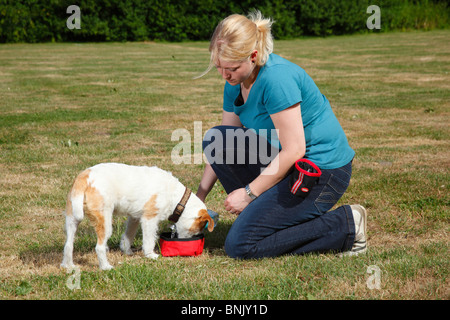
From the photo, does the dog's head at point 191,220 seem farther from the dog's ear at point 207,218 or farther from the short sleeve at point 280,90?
the short sleeve at point 280,90

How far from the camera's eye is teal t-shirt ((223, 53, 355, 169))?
3.32m

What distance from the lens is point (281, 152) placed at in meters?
3.43

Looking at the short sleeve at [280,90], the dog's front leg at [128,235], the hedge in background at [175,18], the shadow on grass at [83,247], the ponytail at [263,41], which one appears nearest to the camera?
the short sleeve at [280,90]

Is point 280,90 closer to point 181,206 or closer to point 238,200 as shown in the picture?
point 238,200

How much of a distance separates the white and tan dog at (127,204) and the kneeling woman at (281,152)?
0.37 metres

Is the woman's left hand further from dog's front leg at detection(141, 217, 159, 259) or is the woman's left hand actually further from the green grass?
dog's front leg at detection(141, 217, 159, 259)

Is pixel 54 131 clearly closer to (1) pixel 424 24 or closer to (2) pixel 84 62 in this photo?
(2) pixel 84 62

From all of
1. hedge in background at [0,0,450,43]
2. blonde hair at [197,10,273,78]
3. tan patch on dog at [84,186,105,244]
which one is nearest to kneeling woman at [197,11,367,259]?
blonde hair at [197,10,273,78]

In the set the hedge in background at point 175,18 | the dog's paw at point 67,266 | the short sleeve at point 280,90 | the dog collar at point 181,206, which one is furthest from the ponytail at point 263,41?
the hedge in background at point 175,18

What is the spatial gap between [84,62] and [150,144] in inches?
488

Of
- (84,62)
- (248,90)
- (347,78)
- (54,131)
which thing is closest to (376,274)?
(248,90)

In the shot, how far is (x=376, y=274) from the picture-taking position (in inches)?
125

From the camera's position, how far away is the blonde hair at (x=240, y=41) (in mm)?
3299

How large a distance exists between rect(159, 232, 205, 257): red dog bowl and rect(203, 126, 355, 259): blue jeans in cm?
23
